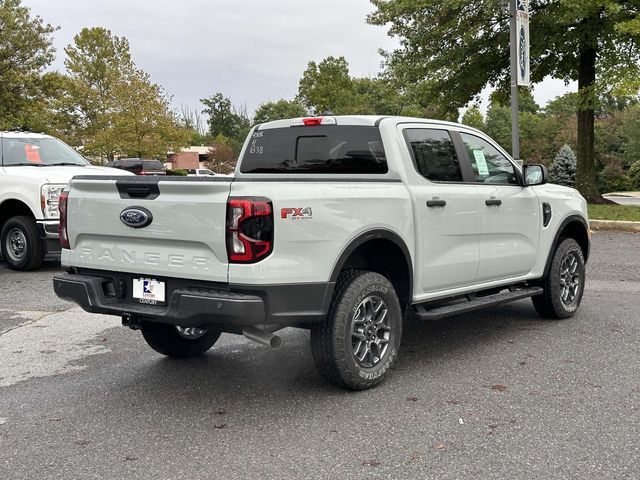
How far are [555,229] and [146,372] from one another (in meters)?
3.90

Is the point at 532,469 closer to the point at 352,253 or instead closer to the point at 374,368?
the point at 374,368

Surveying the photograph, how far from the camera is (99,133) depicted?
39562mm

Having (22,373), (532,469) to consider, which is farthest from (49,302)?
(532,469)

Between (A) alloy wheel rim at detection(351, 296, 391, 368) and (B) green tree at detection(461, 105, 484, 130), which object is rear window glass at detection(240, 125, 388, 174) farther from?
(B) green tree at detection(461, 105, 484, 130)

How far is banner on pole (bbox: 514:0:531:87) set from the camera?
1291 cm

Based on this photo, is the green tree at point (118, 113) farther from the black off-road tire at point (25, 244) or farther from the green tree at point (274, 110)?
the green tree at point (274, 110)

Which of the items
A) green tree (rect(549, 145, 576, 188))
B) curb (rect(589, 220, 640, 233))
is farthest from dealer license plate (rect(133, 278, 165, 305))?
green tree (rect(549, 145, 576, 188))

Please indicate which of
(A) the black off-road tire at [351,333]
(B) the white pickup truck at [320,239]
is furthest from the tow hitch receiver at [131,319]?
(A) the black off-road tire at [351,333]

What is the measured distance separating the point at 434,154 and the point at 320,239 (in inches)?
63.3

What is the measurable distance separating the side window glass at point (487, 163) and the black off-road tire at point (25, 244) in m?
6.77

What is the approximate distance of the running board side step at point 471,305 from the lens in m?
4.86

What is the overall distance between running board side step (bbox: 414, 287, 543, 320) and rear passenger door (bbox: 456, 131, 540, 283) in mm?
159

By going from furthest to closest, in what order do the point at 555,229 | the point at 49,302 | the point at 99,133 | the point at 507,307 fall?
the point at 99,133 < the point at 49,302 < the point at 507,307 < the point at 555,229

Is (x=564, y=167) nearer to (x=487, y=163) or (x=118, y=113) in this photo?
(x=118, y=113)
